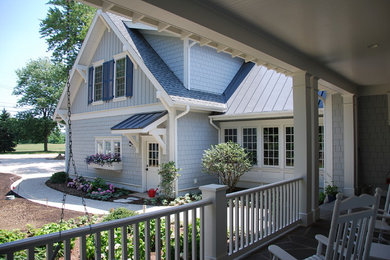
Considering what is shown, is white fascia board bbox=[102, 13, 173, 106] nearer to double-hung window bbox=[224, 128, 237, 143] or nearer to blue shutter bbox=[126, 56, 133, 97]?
blue shutter bbox=[126, 56, 133, 97]

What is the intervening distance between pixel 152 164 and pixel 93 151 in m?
3.77

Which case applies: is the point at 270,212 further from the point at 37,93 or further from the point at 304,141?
the point at 37,93

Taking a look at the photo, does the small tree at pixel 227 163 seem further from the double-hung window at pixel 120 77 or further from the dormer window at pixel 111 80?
the double-hung window at pixel 120 77

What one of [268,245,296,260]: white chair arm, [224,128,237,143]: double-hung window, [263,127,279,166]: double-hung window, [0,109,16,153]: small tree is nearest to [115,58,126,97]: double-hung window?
[224,128,237,143]: double-hung window

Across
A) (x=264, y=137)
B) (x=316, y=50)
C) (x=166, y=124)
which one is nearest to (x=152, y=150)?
(x=166, y=124)

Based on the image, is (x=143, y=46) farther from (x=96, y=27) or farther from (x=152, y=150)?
(x=152, y=150)

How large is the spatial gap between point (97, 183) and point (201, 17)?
8860mm

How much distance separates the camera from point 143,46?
1054 cm

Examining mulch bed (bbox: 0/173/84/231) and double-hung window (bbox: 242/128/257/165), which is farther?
double-hung window (bbox: 242/128/257/165)

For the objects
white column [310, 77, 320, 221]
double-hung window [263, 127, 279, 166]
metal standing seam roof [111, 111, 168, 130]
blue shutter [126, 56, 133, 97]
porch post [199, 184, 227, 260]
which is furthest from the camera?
blue shutter [126, 56, 133, 97]

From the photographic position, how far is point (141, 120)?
9.09 metres

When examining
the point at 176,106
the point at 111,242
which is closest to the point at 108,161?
the point at 176,106

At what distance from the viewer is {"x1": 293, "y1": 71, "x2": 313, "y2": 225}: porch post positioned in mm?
4879

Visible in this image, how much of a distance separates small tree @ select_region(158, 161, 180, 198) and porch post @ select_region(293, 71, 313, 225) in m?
4.33
